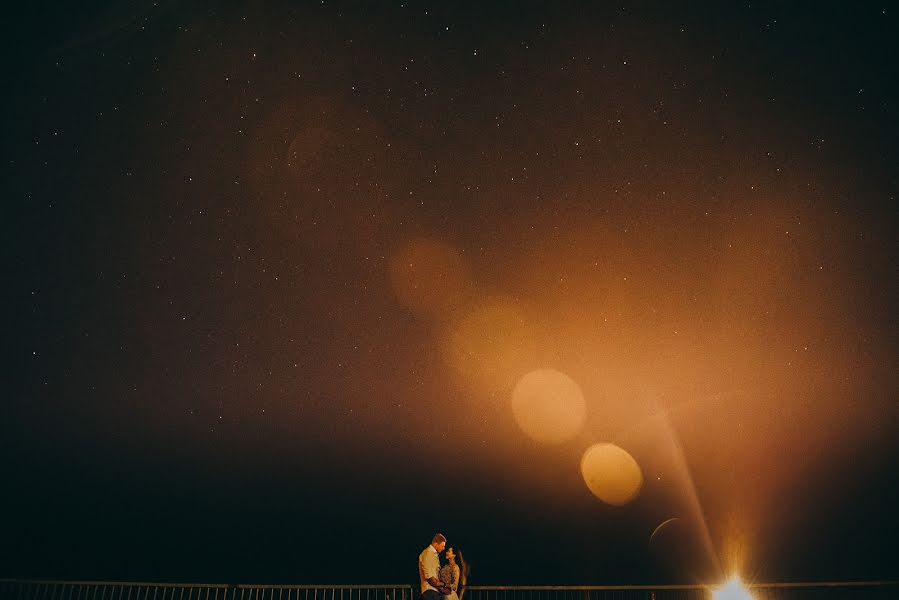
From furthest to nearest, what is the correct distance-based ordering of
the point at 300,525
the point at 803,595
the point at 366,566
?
the point at 300,525 → the point at 366,566 → the point at 803,595

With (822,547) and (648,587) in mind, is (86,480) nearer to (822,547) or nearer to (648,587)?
(822,547)

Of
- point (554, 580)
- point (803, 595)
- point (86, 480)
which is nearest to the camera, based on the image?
point (803, 595)

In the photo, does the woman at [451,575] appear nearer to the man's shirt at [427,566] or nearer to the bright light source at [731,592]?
the man's shirt at [427,566]

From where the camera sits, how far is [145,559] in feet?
202

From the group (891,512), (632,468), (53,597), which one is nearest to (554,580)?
(891,512)

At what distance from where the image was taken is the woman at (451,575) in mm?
9023

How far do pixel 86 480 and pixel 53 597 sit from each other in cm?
9609

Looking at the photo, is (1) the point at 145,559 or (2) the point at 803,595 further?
(1) the point at 145,559

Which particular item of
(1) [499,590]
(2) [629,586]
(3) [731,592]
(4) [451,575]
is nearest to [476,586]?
(1) [499,590]

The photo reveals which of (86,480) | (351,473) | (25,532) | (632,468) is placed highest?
(632,468)

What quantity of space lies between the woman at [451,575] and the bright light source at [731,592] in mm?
4886

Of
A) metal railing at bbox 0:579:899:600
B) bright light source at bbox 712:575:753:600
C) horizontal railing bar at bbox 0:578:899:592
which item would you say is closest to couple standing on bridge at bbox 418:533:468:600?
horizontal railing bar at bbox 0:578:899:592

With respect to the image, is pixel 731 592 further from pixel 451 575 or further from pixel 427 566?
pixel 427 566

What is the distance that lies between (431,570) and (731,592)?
5.76m
